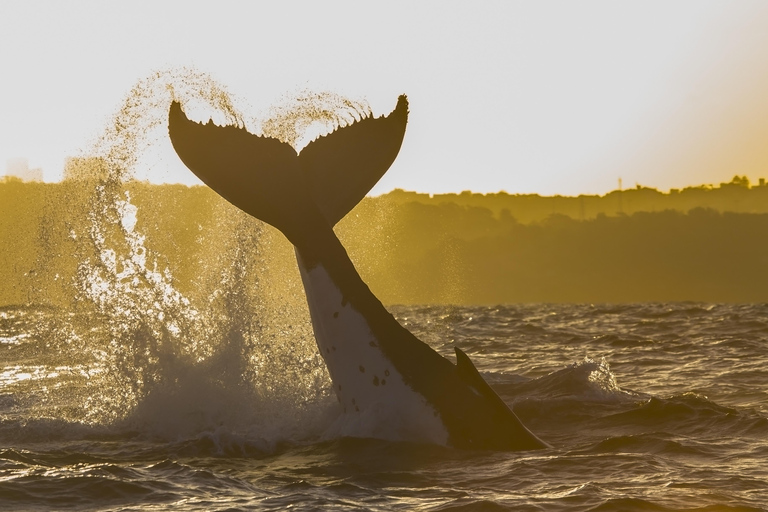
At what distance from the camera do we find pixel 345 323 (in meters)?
9.15

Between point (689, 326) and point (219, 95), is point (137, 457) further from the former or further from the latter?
point (689, 326)

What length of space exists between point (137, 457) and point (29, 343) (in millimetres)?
17141

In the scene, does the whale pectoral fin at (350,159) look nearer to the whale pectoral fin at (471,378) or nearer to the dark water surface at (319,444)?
the whale pectoral fin at (471,378)

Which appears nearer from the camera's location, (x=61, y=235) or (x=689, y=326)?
(x=61, y=235)

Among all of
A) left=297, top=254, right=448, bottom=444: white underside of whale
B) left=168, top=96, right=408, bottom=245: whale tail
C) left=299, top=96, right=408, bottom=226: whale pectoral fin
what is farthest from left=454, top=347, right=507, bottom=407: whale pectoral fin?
left=299, top=96, right=408, bottom=226: whale pectoral fin

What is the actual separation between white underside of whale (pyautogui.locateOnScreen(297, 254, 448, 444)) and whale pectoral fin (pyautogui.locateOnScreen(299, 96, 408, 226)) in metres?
1.01

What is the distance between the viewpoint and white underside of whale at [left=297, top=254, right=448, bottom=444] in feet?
29.4

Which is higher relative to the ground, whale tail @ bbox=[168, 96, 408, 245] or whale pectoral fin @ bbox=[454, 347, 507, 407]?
whale tail @ bbox=[168, 96, 408, 245]

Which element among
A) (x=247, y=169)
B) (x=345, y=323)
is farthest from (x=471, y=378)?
(x=247, y=169)

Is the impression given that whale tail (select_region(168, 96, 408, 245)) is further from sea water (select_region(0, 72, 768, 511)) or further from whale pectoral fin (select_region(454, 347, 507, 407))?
whale pectoral fin (select_region(454, 347, 507, 407))

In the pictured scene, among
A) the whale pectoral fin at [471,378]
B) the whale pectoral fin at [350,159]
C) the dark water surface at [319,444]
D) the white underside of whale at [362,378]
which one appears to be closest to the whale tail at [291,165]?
the whale pectoral fin at [350,159]

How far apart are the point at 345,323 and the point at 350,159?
1878 mm

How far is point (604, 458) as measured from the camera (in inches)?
357

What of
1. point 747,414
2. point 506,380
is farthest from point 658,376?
point 747,414
